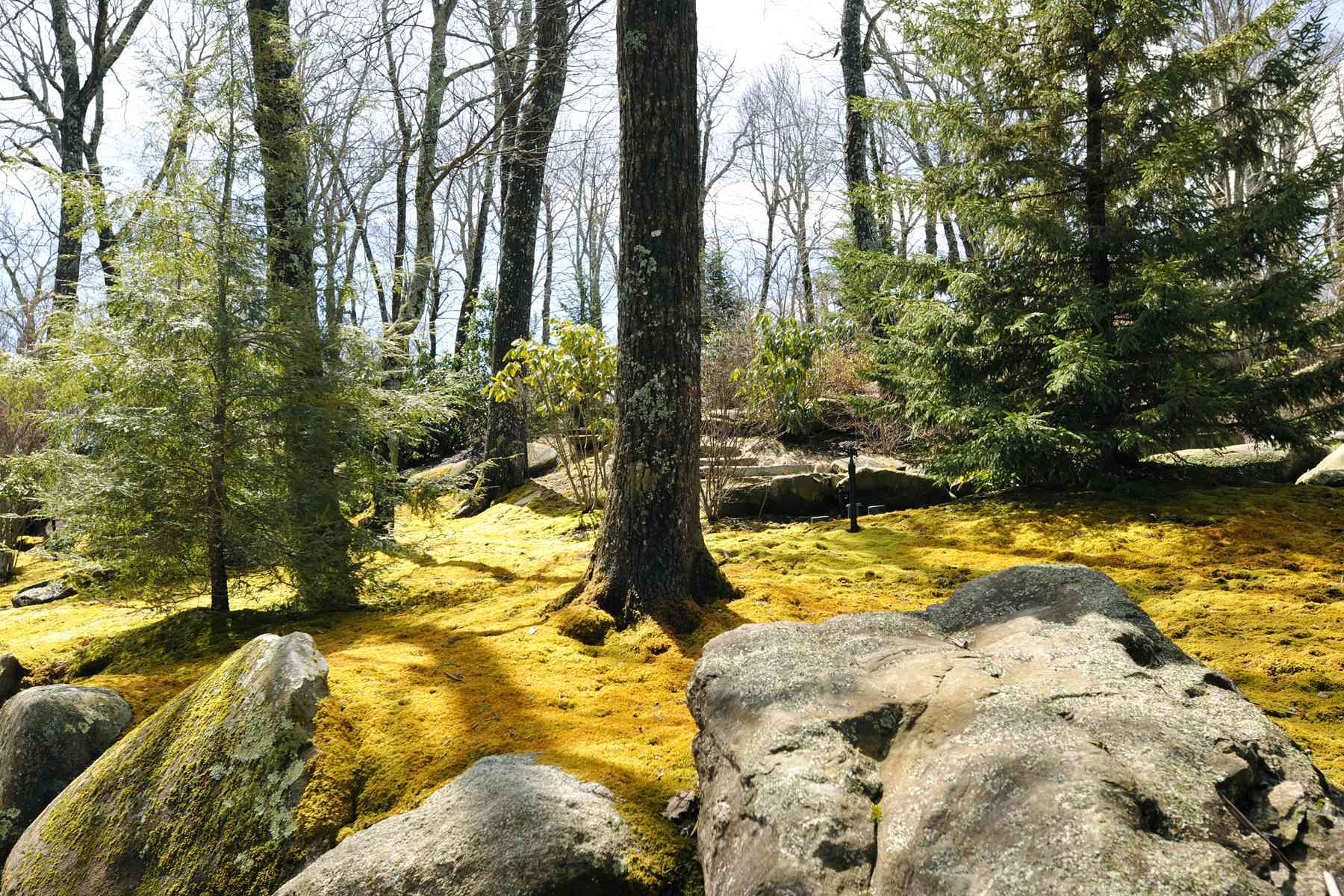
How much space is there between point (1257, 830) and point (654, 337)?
328 cm

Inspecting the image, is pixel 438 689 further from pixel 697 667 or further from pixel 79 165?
pixel 79 165

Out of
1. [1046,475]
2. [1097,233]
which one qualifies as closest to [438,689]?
[1046,475]

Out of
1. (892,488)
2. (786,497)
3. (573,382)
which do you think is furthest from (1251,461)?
(573,382)

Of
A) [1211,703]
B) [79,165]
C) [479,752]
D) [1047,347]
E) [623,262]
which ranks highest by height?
[79,165]

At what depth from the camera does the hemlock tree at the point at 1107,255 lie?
5.57 metres

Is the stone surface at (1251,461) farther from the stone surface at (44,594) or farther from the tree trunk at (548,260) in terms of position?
the tree trunk at (548,260)

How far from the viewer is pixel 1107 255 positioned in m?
6.39

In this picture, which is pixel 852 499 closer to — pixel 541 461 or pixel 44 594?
pixel 541 461

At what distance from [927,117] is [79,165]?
554 inches

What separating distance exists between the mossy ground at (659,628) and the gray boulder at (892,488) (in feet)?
1.68

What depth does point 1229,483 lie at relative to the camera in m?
6.19

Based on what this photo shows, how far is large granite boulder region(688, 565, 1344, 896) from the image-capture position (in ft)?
4.55

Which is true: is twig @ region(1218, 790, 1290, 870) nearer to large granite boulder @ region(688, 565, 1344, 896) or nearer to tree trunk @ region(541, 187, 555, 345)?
large granite boulder @ region(688, 565, 1344, 896)

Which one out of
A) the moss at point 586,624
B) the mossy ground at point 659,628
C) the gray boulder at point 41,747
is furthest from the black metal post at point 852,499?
the gray boulder at point 41,747
